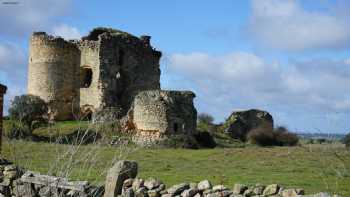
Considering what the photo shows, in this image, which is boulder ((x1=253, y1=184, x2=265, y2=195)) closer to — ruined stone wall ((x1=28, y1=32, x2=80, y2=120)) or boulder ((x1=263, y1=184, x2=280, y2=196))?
boulder ((x1=263, y1=184, x2=280, y2=196))

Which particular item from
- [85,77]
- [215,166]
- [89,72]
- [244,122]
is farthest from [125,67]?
[215,166]

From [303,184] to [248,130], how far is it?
28.9 m

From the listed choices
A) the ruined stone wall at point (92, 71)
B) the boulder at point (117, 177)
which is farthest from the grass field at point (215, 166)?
the ruined stone wall at point (92, 71)

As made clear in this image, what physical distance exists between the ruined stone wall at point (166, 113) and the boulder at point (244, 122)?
1010 centimetres

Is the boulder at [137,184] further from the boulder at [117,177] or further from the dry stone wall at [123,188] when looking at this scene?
the boulder at [117,177]

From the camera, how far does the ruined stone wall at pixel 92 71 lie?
126 feet

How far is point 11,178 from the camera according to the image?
38.3ft

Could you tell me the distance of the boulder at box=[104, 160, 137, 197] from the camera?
10.4 metres

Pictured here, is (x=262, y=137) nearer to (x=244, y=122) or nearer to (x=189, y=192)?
(x=244, y=122)

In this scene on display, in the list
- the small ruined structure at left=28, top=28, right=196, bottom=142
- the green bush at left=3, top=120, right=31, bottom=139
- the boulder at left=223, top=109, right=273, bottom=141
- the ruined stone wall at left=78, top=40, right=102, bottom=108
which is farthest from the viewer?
the boulder at left=223, top=109, right=273, bottom=141

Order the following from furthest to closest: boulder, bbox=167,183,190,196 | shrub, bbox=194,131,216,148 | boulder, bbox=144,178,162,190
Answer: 1. shrub, bbox=194,131,216,148
2. boulder, bbox=144,178,162,190
3. boulder, bbox=167,183,190,196

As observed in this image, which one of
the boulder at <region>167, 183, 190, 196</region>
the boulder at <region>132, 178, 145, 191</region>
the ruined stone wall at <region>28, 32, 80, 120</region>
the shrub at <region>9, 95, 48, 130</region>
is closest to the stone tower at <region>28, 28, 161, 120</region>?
the ruined stone wall at <region>28, 32, 80, 120</region>

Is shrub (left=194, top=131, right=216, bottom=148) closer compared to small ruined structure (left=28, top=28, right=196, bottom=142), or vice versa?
shrub (left=194, top=131, right=216, bottom=148)

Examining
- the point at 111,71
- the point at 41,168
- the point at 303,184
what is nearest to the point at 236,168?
the point at 303,184
